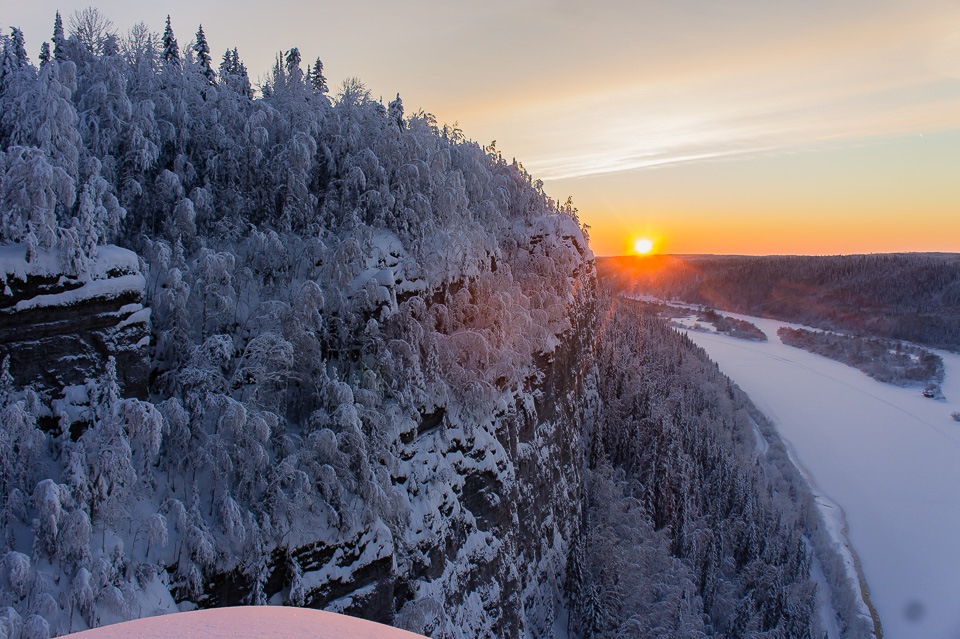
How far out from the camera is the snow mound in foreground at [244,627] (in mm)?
4301

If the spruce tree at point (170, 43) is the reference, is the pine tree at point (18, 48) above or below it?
below

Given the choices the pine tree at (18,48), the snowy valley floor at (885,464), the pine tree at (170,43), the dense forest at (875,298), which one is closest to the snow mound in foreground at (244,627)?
the pine tree at (18,48)

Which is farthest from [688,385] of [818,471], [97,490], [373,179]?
[97,490]

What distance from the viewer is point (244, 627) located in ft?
14.8

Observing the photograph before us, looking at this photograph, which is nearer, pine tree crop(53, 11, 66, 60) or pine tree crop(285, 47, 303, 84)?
pine tree crop(53, 11, 66, 60)

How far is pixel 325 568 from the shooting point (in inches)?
599

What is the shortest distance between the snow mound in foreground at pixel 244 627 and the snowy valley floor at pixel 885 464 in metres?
51.7

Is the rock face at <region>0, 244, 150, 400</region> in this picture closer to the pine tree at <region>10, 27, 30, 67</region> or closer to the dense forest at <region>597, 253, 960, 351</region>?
the pine tree at <region>10, 27, 30, 67</region>

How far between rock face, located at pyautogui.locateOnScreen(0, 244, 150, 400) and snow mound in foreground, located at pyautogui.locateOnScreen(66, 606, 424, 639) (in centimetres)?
1135

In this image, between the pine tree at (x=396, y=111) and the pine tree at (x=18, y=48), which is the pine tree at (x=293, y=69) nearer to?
the pine tree at (x=396, y=111)

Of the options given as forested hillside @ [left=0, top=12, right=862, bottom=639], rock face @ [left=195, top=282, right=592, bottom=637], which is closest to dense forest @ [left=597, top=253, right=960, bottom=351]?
forested hillside @ [left=0, top=12, right=862, bottom=639]

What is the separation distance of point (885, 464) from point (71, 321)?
8871cm

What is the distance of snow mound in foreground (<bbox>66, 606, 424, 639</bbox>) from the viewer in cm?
430

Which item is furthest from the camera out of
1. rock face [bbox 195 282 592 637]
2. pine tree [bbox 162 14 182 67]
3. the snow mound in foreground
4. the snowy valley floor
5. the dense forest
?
the dense forest
